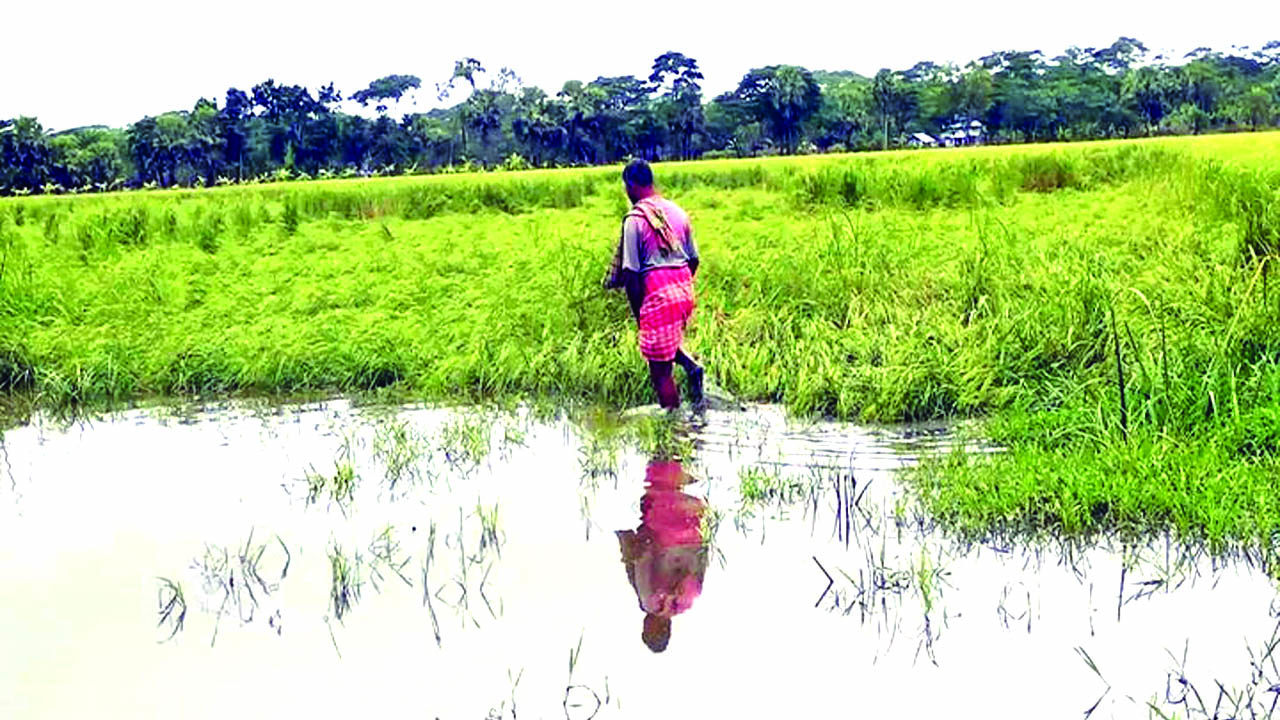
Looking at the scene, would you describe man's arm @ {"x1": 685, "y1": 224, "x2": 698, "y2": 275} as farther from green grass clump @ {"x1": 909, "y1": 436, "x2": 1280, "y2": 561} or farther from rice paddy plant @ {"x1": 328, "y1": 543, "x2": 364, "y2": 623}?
rice paddy plant @ {"x1": 328, "y1": 543, "x2": 364, "y2": 623}

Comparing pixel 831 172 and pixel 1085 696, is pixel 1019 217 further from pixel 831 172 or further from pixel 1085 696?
pixel 1085 696

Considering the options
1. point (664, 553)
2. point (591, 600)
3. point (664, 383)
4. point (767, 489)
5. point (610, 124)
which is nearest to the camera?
point (591, 600)

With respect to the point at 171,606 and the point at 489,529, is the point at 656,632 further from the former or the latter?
the point at 171,606

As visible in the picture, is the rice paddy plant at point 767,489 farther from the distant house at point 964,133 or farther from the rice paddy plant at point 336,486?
the distant house at point 964,133

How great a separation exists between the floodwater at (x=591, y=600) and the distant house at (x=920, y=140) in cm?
5430

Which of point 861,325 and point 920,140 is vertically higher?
point 920,140

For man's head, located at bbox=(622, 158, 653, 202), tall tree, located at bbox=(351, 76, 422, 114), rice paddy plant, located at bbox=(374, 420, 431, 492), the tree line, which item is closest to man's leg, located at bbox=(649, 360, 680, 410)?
man's head, located at bbox=(622, 158, 653, 202)

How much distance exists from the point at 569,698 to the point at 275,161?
57985mm

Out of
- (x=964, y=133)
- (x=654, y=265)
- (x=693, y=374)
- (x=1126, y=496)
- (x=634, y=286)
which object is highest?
(x=964, y=133)

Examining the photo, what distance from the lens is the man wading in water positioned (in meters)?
6.64

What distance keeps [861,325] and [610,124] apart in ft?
173

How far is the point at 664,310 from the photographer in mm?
6719

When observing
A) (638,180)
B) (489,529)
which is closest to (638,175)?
(638,180)

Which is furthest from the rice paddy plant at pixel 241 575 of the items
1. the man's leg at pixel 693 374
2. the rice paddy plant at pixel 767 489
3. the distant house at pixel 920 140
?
the distant house at pixel 920 140
